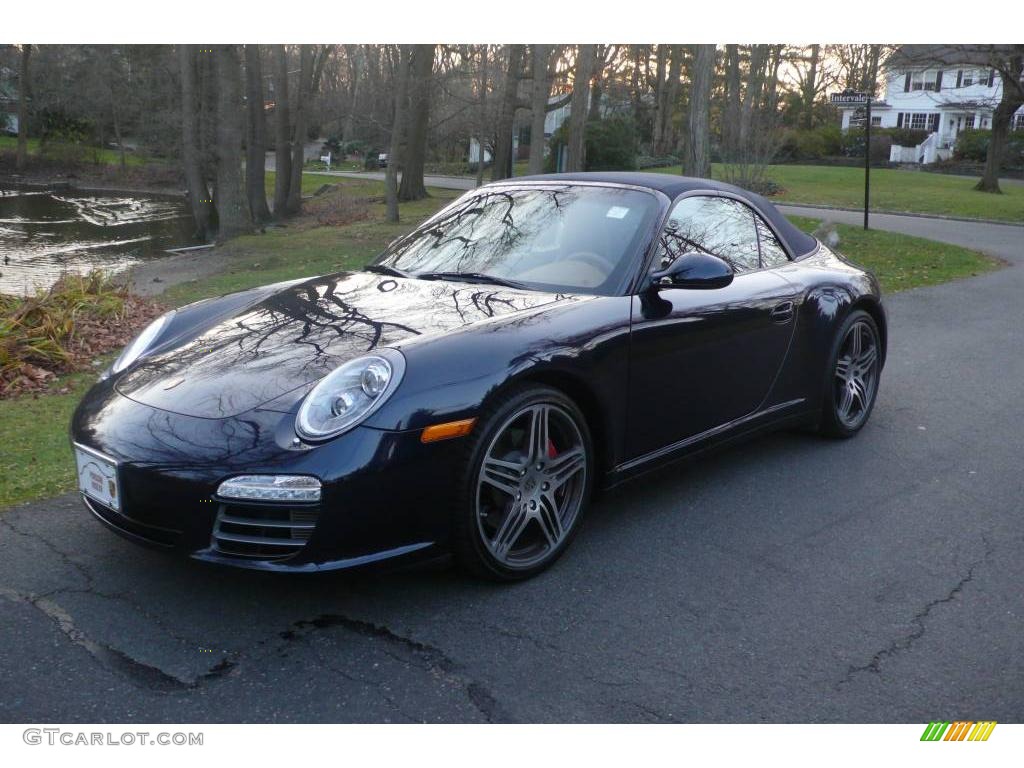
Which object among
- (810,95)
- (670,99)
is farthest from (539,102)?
(810,95)

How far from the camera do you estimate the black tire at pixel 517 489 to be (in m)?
3.26

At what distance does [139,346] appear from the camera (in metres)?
3.98

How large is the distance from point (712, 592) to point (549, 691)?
93cm

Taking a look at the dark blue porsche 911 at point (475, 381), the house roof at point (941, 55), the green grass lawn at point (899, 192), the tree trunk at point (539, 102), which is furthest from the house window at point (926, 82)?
the dark blue porsche 911 at point (475, 381)

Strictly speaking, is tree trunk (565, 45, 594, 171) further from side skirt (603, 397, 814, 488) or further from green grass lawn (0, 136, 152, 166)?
green grass lawn (0, 136, 152, 166)

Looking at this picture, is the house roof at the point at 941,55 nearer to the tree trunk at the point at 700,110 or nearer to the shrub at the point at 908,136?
the tree trunk at the point at 700,110

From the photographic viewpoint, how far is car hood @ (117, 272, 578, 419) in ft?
10.7

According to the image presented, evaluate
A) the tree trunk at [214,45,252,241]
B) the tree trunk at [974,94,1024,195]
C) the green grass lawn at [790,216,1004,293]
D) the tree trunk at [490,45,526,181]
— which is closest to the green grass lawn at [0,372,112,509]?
the green grass lawn at [790,216,1004,293]

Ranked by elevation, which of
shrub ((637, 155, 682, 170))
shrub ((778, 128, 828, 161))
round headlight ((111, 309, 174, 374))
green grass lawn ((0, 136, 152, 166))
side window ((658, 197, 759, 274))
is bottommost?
round headlight ((111, 309, 174, 374))

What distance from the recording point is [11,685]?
2.74 metres

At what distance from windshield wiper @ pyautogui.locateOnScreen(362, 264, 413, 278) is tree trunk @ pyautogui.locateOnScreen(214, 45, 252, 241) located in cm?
Result: 1831

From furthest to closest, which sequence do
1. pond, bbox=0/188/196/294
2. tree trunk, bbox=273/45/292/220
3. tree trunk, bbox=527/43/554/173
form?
tree trunk, bbox=273/45/292/220 → tree trunk, bbox=527/43/554/173 → pond, bbox=0/188/196/294

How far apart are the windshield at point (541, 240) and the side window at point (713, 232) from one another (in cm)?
15

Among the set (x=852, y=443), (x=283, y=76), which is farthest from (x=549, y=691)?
(x=283, y=76)
